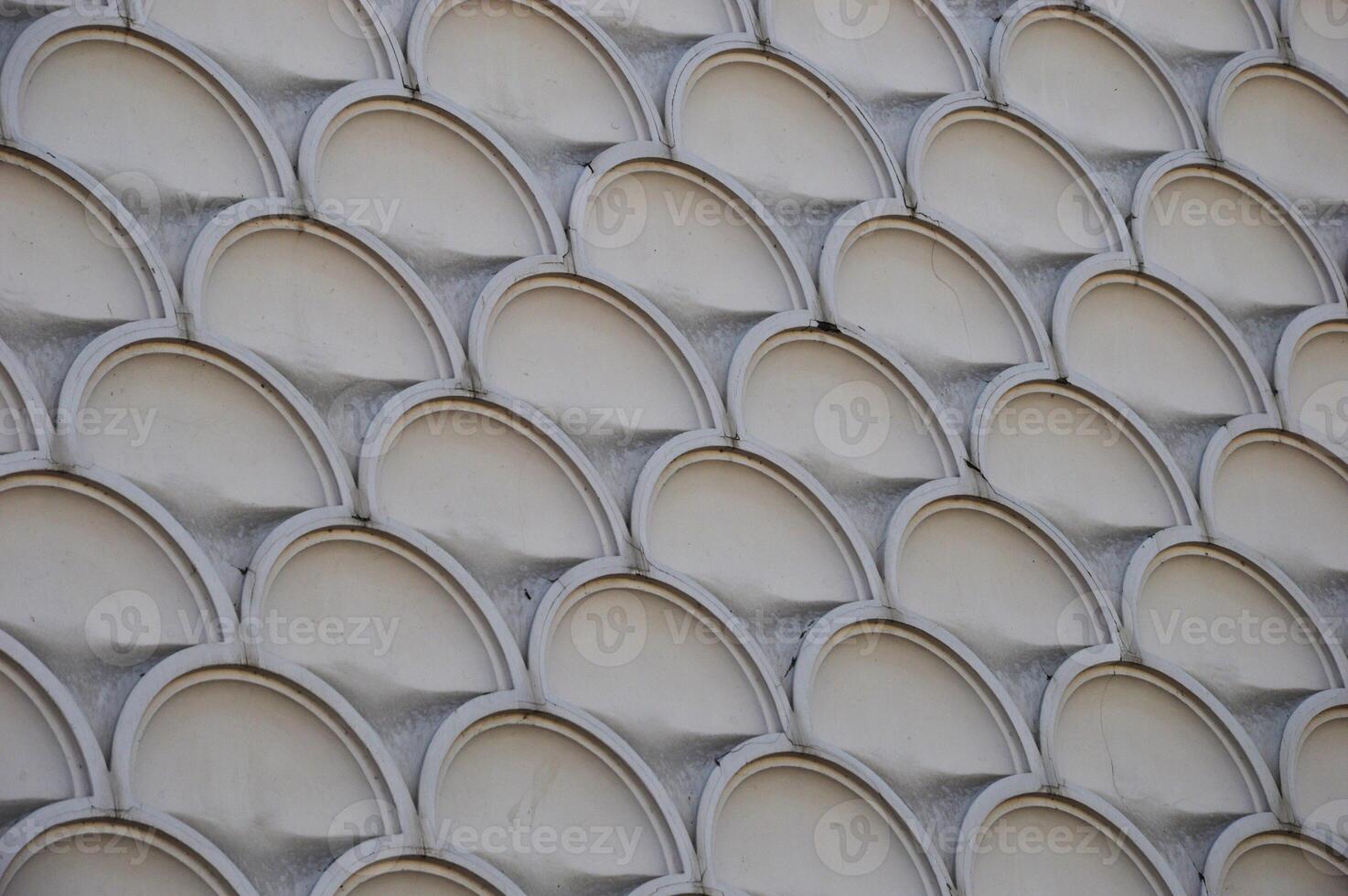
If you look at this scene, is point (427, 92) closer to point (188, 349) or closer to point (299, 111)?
point (299, 111)

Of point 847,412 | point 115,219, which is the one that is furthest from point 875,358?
point 115,219

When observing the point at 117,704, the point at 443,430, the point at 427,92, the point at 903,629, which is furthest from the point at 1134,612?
the point at 117,704

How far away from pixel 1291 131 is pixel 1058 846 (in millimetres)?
3251

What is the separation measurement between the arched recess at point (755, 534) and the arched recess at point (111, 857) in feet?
5.43

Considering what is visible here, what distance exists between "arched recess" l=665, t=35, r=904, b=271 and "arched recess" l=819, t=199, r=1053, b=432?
0.10m

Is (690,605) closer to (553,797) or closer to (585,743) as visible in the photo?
(585,743)

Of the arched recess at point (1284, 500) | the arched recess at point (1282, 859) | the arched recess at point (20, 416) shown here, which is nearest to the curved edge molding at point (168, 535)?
the arched recess at point (20, 416)

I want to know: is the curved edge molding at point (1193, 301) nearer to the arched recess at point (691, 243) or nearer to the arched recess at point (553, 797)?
the arched recess at point (691, 243)

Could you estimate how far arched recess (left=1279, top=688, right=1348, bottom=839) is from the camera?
6629 millimetres

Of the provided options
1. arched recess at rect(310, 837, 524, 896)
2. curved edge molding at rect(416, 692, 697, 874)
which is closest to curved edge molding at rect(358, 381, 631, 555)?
curved edge molding at rect(416, 692, 697, 874)

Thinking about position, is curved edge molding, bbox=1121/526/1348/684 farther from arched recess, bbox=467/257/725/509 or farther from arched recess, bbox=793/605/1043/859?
arched recess, bbox=467/257/725/509

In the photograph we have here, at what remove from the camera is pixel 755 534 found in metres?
6.39

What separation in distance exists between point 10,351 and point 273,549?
2.87 ft

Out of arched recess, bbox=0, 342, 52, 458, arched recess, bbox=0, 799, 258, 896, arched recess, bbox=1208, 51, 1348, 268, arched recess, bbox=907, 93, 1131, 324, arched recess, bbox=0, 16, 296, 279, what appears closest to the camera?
arched recess, bbox=0, 799, 258, 896
